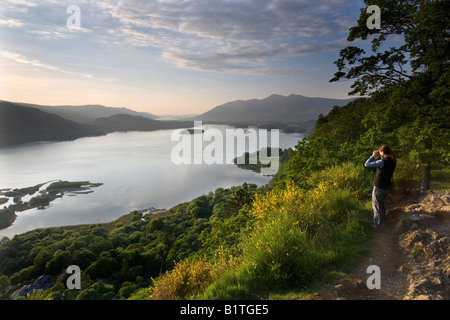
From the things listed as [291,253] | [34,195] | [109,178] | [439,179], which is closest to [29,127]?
[34,195]

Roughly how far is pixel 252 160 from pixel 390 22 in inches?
4278

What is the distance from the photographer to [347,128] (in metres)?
19.8

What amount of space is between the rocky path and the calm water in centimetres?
7528

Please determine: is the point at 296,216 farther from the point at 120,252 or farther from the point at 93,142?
the point at 93,142

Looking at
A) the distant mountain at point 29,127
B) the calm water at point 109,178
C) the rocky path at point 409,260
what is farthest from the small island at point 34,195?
the distant mountain at point 29,127

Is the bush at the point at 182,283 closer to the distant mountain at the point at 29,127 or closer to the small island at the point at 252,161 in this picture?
the small island at the point at 252,161

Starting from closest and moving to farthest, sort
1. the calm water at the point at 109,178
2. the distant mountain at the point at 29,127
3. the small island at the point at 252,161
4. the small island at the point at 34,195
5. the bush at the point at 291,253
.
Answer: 1. the bush at the point at 291,253
2. the calm water at the point at 109,178
3. the small island at the point at 34,195
4. the small island at the point at 252,161
5. the distant mountain at the point at 29,127

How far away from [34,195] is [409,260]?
355 feet

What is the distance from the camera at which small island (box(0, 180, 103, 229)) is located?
2992 inches

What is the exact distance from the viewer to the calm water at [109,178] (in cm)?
7394

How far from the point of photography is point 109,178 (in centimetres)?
9700

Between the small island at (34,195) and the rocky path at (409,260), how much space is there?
315 ft

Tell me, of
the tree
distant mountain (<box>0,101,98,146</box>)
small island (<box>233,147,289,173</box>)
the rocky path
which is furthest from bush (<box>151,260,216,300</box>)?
distant mountain (<box>0,101,98,146</box>)

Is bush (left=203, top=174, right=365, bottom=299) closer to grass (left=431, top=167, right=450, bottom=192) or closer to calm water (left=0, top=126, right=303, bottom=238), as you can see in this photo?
grass (left=431, top=167, right=450, bottom=192)
